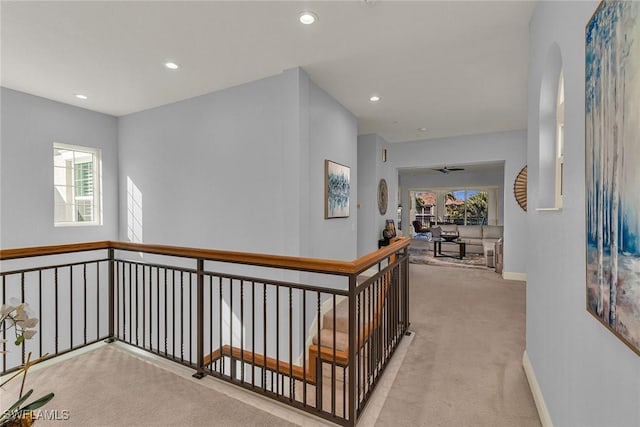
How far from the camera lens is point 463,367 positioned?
2.47 meters

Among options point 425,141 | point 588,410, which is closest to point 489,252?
point 425,141

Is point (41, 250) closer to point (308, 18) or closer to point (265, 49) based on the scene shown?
point (265, 49)

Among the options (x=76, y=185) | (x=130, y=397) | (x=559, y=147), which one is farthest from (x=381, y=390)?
(x=76, y=185)

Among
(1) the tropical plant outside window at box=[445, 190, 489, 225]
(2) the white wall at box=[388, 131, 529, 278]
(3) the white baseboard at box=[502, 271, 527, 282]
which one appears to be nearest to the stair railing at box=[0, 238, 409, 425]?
(3) the white baseboard at box=[502, 271, 527, 282]

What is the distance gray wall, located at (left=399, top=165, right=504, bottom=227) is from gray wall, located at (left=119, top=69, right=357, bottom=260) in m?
7.32

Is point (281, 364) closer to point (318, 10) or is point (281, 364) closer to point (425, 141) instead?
point (318, 10)

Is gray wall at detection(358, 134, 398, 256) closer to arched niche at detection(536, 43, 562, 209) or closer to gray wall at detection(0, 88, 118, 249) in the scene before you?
arched niche at detection(536, 43, 562, 209)

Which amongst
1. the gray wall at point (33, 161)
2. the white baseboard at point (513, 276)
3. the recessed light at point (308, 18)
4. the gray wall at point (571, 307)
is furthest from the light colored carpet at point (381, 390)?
the white baseboard at point (513, 276)

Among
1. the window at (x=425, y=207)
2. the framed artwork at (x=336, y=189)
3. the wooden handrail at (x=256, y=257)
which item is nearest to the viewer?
the wooden handrail at (x=256, y=257)

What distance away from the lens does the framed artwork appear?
3963 millimetres

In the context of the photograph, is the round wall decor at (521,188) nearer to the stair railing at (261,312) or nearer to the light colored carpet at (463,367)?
the light colored carpet at (463,367)

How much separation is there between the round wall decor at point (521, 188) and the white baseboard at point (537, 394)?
12.8ft

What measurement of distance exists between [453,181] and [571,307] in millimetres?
10591

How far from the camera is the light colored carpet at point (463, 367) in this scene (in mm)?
1890
